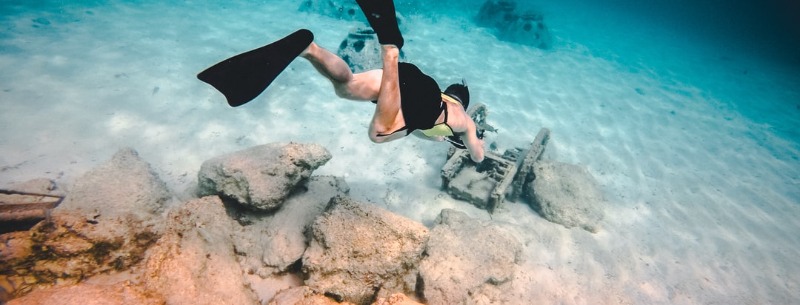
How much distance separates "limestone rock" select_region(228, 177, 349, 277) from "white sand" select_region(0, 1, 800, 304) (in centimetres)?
163

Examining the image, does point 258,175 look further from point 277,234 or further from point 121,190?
point 121,190

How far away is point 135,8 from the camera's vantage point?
13.8m

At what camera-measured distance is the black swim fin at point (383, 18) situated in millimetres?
2137

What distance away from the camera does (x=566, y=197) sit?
5.77 m

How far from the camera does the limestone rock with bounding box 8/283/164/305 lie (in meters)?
2.09

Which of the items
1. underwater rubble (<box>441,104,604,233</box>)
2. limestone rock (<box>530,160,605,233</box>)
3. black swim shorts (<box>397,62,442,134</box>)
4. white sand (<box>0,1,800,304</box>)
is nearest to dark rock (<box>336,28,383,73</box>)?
white sand (<box>0,1,800,304</box>)

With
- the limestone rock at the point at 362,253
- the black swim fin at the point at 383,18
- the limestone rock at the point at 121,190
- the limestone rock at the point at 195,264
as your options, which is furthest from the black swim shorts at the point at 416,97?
the limestone rock at the point at 121,190

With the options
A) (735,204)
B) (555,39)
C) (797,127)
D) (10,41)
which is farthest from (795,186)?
(10,41)

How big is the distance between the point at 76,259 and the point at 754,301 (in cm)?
872

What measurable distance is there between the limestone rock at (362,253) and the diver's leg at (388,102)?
0.92 meters

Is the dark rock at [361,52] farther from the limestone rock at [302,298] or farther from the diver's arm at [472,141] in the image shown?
the limestone rock at [302,298]

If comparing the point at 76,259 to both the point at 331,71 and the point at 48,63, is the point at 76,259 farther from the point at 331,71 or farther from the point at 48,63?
the point at 48,63

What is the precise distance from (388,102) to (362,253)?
147cm

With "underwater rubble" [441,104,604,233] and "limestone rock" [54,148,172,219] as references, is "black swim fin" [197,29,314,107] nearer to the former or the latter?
"limestone rock" [54,148,172,219]
